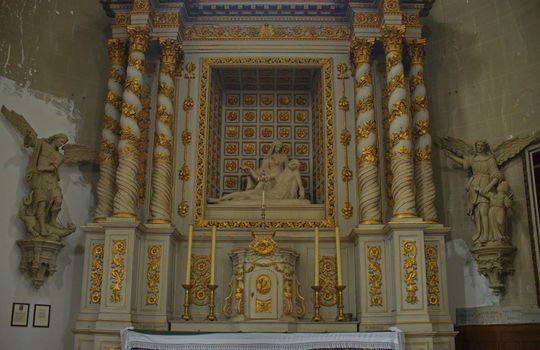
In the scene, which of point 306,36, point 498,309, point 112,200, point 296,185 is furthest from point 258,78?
point 498,309

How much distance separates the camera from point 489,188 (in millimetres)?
11234

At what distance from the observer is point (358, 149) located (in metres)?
11.5

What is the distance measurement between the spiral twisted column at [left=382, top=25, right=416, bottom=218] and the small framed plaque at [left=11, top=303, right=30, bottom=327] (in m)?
6.12

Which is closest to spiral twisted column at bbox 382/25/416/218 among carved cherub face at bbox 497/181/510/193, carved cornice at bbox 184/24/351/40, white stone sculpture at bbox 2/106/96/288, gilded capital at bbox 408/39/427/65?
gilded capital at bbox 408/39/427/65

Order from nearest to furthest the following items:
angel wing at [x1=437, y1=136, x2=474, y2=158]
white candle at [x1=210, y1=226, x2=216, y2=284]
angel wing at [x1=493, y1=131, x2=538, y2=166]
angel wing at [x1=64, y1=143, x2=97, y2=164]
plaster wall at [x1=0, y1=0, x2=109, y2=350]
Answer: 1. white candle at [x1=210, y1=226, x2=216, y2=284]
2. plaster wall at [x1=0, y1=0, x2=109, y2=350]
3. angel wing at [x1=493, y1=131, x2=538, y2=166]
4. angel wing at [x1=64, y1=143, x2=97, y2=164]
5. angel wing at [x1=437, y1=136, x2=474, y2=158]

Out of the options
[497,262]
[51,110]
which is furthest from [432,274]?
Answer: [51,110]

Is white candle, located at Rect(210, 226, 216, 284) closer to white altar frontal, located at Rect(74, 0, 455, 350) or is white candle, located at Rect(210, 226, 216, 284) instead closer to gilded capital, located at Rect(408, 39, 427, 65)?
white altar frontal, located at Rect(74, 0, 455, 350)

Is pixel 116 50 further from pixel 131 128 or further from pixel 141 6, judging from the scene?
pixel 131 128

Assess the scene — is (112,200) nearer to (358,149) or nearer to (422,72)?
(358,149)

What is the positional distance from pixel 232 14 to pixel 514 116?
5348 millimetres

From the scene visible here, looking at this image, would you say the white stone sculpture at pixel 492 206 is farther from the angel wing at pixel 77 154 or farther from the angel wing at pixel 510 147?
the angel wing at pixel 77 154

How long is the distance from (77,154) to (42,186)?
100cm

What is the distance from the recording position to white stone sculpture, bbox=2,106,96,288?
11.0m

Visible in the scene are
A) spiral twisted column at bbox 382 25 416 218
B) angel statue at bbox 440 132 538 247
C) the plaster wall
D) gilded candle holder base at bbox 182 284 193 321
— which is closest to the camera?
gilded candle holder base at bbox 182 284 193 321
